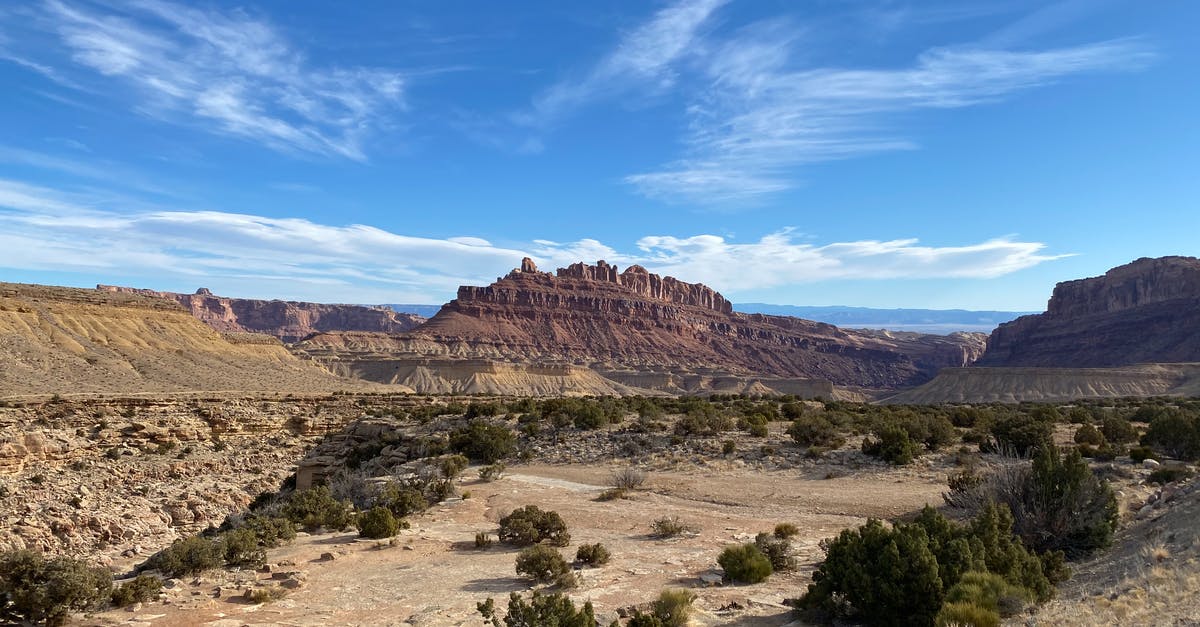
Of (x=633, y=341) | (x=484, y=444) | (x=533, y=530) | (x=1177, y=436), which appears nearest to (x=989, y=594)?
(x=533, y=530)

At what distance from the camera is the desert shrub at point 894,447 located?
22.3 meters

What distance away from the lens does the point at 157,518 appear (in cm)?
2256

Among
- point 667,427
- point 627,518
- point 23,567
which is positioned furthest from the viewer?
point 667,427

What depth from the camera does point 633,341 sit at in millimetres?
163250

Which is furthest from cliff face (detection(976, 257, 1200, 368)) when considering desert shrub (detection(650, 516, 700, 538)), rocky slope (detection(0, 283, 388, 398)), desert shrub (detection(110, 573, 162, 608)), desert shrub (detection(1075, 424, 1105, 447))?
desert shrub (detection(110, 573, 162, 608))

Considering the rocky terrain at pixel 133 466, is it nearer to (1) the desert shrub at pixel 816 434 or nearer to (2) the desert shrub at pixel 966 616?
(2) the desert shrub at pixel 966 616

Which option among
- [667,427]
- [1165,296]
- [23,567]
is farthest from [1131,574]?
[1165,296]

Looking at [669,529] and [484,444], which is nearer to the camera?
[669,529]

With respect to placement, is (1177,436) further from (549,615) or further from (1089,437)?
(549,615)

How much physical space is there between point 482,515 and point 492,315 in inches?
5604

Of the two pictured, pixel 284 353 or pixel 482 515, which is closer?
pixel 482 515

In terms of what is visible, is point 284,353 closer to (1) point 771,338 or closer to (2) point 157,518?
(2) point 157,518

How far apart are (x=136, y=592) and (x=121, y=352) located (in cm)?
4929

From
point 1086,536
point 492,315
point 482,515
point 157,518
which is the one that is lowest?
point 157,518
